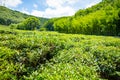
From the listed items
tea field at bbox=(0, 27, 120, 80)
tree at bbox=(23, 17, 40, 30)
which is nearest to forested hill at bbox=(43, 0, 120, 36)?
tea field at bbox=(0, 27, 120, 80)

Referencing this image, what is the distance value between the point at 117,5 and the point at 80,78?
6645 centimetres

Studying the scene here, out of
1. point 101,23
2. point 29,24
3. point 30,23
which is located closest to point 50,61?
point 101,23

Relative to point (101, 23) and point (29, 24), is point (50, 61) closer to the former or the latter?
point (101, 23)

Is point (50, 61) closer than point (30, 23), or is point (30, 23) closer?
point (50, 61)

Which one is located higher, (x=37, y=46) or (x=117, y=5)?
(x=117, y=5)

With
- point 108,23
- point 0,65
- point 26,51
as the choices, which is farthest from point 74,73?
point 108,23

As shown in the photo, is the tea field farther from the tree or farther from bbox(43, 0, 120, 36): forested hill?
the tree

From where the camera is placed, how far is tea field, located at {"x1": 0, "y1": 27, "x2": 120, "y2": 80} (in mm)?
8867

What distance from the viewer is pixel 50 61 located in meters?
13.4

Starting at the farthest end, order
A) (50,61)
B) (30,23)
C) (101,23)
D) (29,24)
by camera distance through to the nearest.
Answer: (30,23) < (29,24) < (101,23) < (50,61)

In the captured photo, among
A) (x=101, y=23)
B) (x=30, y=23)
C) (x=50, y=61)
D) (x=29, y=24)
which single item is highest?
(x=101, y=23)

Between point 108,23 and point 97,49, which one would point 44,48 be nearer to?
point 97,49

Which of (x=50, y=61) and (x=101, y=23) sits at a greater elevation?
(x=101, y=23)

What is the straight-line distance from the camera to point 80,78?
8.32 metres
